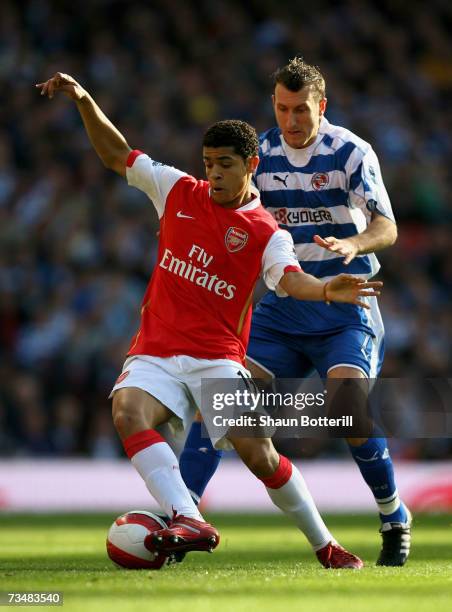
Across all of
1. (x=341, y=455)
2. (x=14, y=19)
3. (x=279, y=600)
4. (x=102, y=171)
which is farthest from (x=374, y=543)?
(x=14, y=19)

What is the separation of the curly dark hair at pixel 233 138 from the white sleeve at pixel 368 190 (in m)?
0.83

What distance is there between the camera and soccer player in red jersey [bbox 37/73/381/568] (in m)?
6.09

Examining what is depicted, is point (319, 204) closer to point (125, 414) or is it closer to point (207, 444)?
point (207, 444)

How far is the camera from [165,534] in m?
5.64

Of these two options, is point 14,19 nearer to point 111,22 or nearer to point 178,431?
point 111,22

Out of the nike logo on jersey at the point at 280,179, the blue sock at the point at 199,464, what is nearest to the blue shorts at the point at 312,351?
the blue sock at the point at 199,464

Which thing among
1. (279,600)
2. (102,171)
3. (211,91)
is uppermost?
(211,91)

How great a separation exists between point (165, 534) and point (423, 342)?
31.5 feet

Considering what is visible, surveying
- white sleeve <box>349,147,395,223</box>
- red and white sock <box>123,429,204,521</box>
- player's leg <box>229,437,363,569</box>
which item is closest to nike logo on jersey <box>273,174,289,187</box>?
white sleeve <box>349,147,395,223</box>

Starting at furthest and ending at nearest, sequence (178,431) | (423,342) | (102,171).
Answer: (102,171) → (423,342) → (178,431)

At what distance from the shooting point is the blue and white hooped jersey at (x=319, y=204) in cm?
710

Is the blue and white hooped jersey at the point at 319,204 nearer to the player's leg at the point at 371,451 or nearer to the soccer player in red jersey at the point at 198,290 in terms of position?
the player's leg at the point at 371,451

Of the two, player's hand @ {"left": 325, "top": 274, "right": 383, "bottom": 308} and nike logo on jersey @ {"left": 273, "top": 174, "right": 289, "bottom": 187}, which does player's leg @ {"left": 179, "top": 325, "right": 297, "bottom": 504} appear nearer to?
nike logo on jersey @ {"left": 273, "top": 174, "right": 289, "bottom": 187}

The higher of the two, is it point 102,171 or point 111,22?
point 111,22
